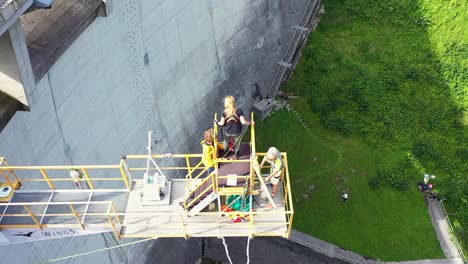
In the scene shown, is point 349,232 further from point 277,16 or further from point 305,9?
point 305,9

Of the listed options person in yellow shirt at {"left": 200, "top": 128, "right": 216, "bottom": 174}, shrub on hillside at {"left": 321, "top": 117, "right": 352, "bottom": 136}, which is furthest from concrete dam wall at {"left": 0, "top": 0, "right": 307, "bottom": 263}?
shrub on hillside at {"left": 321, "top": 117, "right": 352, "bottom": 136}

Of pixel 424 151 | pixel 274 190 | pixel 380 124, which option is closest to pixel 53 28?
pixel 274 190

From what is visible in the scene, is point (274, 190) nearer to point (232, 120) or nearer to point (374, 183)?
point (232, 120)

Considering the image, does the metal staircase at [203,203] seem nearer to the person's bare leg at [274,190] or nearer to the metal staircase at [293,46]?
the person's bare leg at [274,190]

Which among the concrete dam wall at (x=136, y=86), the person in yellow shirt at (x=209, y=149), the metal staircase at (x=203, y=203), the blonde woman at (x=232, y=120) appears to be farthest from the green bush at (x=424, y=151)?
the metal staircase at (x=203, y=203)

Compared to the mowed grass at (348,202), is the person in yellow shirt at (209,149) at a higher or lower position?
lower

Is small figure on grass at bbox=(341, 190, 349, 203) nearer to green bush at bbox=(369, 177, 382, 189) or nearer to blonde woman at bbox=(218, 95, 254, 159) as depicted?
green bush at bbox=(369, 177, 382, 189)
